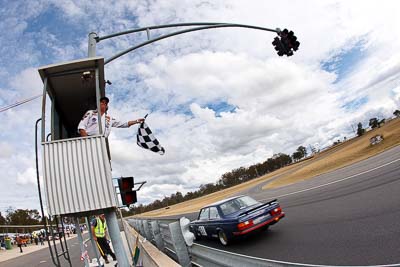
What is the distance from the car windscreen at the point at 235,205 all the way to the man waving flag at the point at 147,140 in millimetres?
4900

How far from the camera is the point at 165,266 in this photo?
450 centimetres

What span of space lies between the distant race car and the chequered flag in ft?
14.0

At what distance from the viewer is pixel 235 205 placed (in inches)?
407

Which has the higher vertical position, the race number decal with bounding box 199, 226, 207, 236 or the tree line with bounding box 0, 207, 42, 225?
the tree line with bounding box 0, 207, 42, 225

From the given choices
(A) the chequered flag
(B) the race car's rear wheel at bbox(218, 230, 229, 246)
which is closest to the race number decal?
(B) the race car's rear wheel at bbox(218, 230, 229, 246)

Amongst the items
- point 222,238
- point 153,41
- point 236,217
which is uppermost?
point 153,41

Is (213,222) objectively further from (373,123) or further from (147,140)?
(373,123)

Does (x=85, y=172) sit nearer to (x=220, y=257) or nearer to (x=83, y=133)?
(x=83, y=133)

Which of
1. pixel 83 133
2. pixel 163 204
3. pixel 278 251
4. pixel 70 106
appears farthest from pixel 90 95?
pixel 163 204

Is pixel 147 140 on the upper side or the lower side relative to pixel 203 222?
upper

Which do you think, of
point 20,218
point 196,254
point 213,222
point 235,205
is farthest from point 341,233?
point 20,218

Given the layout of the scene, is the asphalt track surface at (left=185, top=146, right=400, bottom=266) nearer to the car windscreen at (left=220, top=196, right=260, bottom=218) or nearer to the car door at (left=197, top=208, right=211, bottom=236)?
the car door at (left=197, top=208, right=211, bottom=236)

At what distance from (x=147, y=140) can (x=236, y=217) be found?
462cm

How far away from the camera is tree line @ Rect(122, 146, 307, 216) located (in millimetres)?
134375
